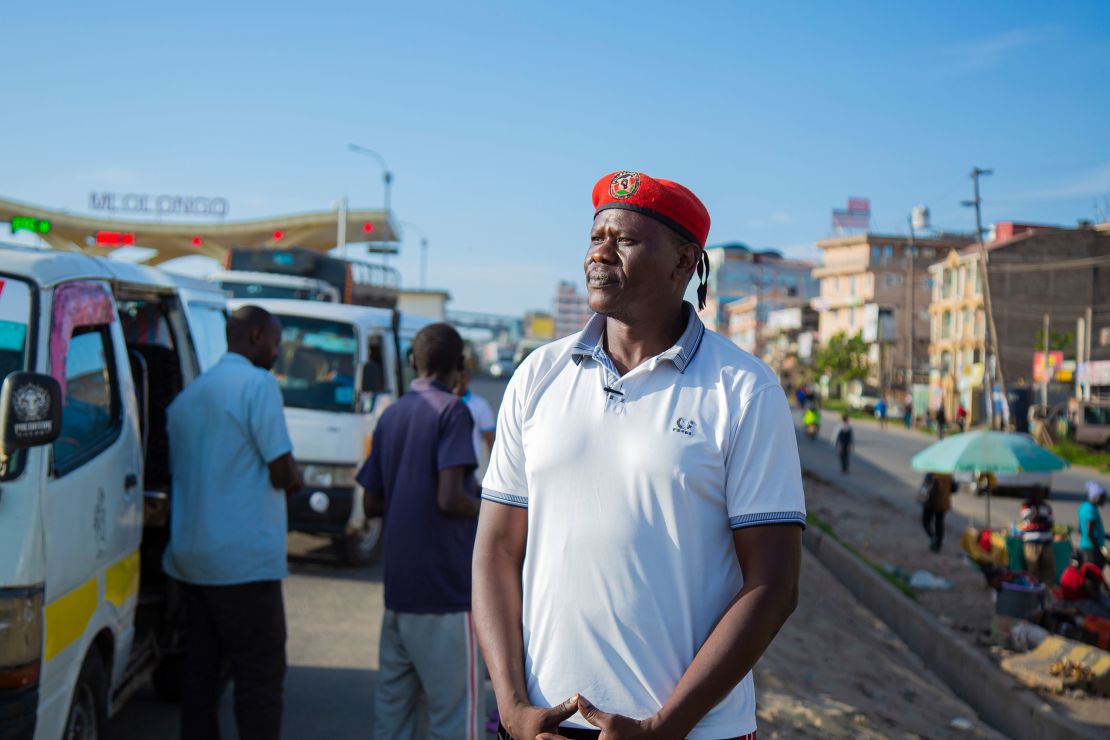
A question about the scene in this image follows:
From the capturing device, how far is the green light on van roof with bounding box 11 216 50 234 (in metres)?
5.21

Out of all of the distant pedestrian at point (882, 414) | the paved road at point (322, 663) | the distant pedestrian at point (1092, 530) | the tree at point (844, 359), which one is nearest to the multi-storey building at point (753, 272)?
the tree at point (844, 359)

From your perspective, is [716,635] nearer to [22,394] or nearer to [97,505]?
[22,394]

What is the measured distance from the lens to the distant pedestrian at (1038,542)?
Result: 488 inches

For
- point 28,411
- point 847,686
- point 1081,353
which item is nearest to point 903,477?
point 847,686

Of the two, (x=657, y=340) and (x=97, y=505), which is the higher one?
(x=657, y=340)

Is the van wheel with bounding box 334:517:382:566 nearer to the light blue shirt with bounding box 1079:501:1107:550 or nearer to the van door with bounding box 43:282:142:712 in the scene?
the van door with bounding box 43:282:142:712

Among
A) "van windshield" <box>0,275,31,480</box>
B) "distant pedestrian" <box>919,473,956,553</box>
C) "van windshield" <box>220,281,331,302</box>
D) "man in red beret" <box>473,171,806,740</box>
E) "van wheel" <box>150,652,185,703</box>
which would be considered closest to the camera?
"man in red beret" <box>473,171,806,740</box>

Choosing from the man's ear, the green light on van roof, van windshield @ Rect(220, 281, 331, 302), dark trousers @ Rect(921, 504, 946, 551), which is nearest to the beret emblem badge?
the man's ear

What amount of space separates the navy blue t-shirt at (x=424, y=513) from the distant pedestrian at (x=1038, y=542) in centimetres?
1025

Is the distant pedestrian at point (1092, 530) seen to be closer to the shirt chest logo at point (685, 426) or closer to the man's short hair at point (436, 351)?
the man's short hair at point (436, 351)

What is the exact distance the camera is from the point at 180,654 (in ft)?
18.5

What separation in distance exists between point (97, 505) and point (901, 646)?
9.02 metres

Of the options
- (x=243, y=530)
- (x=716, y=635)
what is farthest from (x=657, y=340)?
(x=243, y=530)

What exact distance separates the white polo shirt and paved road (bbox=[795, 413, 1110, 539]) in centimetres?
1998
